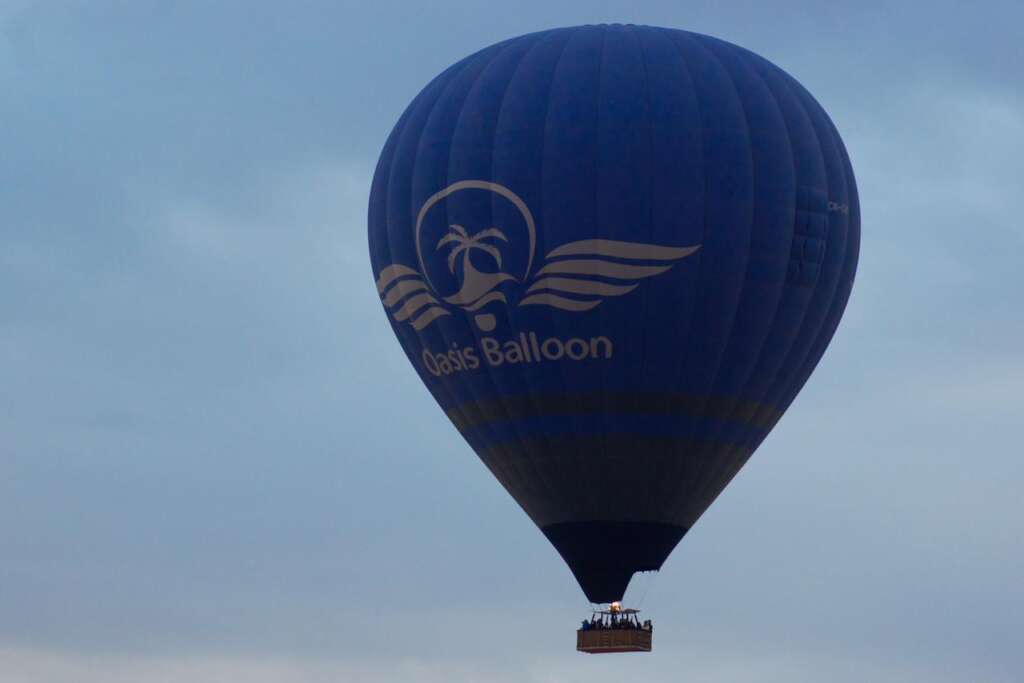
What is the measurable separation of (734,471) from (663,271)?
477 cm

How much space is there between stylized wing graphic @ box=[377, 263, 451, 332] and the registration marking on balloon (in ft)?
1.29

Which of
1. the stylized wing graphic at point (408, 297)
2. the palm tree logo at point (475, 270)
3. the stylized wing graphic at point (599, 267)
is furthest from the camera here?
the stylized wing graphic at point (408, 297)

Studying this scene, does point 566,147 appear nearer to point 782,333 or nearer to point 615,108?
point 615,108

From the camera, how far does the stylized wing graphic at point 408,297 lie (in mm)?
71938

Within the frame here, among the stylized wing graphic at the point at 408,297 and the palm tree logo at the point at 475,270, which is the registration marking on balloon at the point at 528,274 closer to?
the palm tree logo at the point at 475,270

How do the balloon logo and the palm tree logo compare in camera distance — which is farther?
the palm tree logo

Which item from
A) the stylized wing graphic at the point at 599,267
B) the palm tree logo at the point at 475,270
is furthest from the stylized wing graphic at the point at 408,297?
the stylized wing graphic at the point at 599,267

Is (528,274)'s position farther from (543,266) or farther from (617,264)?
(617,264)

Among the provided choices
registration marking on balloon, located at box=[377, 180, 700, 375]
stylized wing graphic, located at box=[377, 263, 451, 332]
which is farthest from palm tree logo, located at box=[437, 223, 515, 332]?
stylized wing graphic, located at box=[377, 263, 451, 332]

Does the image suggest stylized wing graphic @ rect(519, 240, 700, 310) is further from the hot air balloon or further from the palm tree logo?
the palm tree logo

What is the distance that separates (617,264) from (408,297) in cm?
470

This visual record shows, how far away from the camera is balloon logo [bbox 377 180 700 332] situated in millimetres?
70125

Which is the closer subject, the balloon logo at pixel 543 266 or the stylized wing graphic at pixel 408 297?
the balloon logo at pixel 543 266

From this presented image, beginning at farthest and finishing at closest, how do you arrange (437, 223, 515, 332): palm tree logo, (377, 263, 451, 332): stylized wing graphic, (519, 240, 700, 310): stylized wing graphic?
1. (377, 263, 451, 332): stylized wing graphic
2. (437, 223, 515, 332): palm tree logo
3. (519, 240, 700, 310): stylized wing graphic
